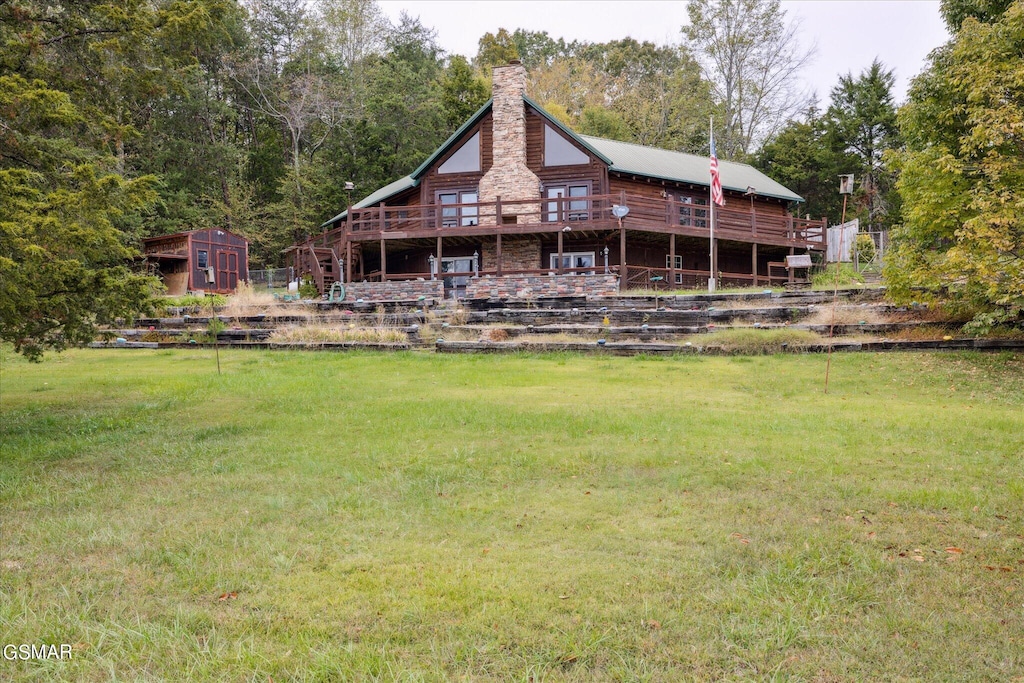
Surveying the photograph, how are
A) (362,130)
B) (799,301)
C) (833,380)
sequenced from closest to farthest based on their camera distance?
(833,380) → (799,301) → (362,130)

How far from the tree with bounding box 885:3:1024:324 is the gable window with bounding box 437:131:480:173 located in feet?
54.1

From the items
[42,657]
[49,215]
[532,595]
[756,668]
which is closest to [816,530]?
[756,668]

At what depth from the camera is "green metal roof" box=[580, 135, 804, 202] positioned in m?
27.6

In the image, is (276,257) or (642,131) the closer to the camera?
(276,257)

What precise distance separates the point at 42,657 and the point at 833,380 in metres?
11.5

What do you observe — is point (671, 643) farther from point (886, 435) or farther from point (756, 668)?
point (886, 435)

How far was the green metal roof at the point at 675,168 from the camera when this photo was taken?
27609mm

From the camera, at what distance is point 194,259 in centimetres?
3219

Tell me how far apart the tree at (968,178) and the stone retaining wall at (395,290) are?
13.7 m

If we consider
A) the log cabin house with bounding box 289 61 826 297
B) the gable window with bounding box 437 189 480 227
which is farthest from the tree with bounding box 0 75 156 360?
the gable window with bounding box 437 189 480 227

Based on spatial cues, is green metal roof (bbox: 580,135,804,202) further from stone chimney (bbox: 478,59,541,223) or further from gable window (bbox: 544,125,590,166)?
stone chimney (bbox: 478,59,541,223)

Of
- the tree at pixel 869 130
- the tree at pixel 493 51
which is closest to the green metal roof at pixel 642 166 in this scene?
the tree at pixel 869 130

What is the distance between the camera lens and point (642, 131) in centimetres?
4531
